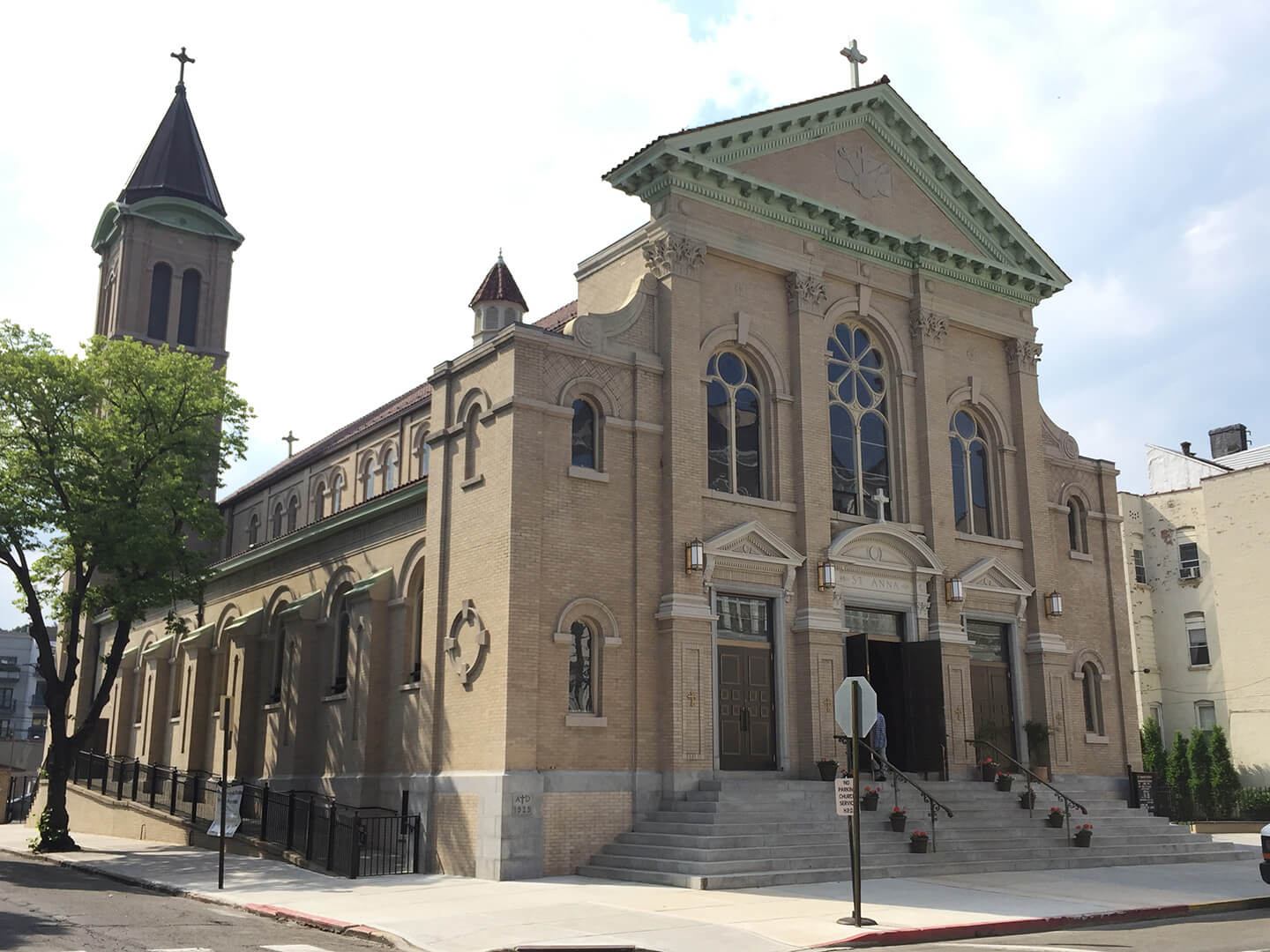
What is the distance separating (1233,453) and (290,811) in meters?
47.0

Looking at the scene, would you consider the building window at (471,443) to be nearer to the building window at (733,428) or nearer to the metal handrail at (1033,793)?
the building window at (733,428)

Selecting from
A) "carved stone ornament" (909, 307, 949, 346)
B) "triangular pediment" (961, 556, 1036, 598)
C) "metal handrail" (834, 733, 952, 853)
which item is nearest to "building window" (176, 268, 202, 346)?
"carved stone ornament" (909, 307, 949, 346)

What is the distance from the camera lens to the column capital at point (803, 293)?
85.5 feet

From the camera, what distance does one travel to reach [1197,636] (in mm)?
46875

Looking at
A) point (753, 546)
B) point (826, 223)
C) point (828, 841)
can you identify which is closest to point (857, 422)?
point (826, 223)

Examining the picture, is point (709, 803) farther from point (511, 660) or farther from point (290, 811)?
point (290, 811)

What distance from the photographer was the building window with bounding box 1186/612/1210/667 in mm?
46594

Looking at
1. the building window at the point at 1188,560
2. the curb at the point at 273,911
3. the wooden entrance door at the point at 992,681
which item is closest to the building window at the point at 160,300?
the curb at the point at 273,911

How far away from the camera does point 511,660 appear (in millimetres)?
20750

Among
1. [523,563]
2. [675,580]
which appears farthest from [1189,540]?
[523,563]

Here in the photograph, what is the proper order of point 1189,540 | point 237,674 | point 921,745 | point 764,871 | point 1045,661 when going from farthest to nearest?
point 1189,540
point 237,674
point 1045,661
point 921,745
point 764,871

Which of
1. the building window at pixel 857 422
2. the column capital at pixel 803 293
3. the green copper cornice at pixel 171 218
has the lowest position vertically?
the building window at pixel 857 422

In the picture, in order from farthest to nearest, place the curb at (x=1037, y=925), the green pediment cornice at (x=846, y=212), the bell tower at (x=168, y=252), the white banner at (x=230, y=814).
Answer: the bell tower at (x=168, y=252)
the green pediment cornice at (x=846, y=212)
the white banner at (x=230, y=814)
the curb at (x=1037, y=925)

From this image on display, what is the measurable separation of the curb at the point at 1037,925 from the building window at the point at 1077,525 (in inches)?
562
